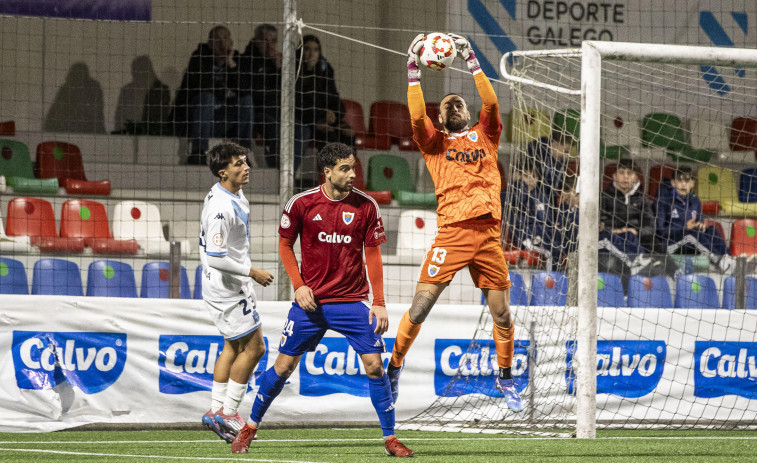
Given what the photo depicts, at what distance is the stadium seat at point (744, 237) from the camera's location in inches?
434

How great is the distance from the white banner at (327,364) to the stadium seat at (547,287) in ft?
1.12

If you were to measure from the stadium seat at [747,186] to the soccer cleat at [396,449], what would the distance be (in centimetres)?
817

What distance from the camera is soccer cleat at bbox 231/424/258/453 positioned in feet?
19.3

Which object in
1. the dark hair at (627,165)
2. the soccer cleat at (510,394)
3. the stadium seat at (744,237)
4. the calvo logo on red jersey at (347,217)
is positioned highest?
the dark hair at (627,165)

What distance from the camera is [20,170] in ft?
35.6

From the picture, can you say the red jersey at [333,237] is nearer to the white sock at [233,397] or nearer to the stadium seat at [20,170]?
the white sock at [233,397]

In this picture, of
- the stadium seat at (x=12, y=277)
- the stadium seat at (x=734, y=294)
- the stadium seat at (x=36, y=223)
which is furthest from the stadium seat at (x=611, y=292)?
the stadium seat at (x=12, y=277)

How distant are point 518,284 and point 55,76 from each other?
6355mm

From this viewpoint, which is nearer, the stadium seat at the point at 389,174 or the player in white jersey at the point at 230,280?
the player in white jersey at the point at 230,280

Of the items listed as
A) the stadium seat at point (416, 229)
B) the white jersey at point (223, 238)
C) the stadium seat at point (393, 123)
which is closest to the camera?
the white jersey at point (223, 238)

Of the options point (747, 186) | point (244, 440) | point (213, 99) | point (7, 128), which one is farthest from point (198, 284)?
point (747, 186)

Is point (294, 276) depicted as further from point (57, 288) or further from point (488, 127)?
point (57, 288)

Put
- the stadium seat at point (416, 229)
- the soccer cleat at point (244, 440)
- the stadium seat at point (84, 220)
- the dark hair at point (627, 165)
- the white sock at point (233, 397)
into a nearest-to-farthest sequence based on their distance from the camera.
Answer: the soccer cleat at point (244, 440)
the white sock at point (233, 397)
the stadium seat at point (84, 220)
the dark hair at point (627, 165)
the stadium seat at point (416, 229)

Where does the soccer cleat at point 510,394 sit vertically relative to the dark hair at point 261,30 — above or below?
below
